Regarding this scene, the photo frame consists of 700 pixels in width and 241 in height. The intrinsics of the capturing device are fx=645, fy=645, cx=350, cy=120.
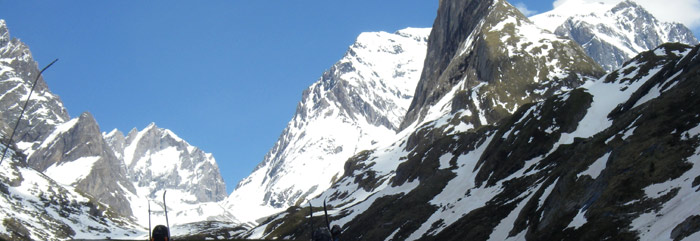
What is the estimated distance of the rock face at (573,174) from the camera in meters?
54.6

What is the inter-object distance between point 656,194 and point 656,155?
35.1 feet

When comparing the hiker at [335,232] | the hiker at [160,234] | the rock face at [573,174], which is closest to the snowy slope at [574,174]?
the rock face at [573,174]

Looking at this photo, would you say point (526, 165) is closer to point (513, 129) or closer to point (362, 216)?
point (513, 129)

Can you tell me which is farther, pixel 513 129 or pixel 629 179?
pixel 513 129

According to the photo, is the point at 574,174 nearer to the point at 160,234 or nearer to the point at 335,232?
the point at 335,232

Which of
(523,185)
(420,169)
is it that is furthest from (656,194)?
(420,169)

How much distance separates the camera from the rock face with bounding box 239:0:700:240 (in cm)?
5456

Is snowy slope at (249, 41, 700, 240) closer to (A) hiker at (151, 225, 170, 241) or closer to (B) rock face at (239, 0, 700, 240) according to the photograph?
(B) rock face at (239, 0, 700, 240)

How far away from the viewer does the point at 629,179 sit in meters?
60.5

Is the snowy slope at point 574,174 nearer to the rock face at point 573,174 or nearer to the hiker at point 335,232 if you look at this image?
the rock face at point 573,174

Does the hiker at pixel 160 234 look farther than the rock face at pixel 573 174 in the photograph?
No

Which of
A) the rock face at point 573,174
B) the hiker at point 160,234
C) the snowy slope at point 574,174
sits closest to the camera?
the hiker at point 160,234

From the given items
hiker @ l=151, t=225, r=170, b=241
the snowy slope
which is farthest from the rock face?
hiker @ l=151, t=225, r=170, b=241

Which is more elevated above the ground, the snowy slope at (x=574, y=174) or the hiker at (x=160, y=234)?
the snowy slope at (x=574, y=174)
